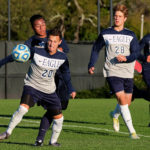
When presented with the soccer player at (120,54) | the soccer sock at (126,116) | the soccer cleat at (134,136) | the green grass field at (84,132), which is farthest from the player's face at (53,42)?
the soccer cleat at (134,136)

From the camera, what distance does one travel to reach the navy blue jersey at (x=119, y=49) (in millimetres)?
10633

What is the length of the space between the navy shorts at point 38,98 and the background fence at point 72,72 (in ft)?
43.9

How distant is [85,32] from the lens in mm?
48531

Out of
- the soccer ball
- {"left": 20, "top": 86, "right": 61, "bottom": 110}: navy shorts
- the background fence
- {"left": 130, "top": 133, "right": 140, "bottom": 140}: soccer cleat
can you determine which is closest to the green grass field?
{"left": 130, "top": 133, "right": 140, "bottom": 140}: soccer cleat

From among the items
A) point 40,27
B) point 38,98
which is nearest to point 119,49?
point 40,27

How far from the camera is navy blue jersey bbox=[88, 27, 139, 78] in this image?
10.6 metres

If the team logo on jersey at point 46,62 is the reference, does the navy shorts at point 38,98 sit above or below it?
below

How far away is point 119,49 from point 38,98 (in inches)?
80.8

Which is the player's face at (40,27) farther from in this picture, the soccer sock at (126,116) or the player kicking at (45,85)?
the soccer sock at (126,116)

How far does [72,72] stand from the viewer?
23656mm

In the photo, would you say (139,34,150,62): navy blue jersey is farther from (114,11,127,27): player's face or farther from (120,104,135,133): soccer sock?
(120,104,135,133): soccer sock

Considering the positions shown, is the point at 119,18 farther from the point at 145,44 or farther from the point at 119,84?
the point at 145,44

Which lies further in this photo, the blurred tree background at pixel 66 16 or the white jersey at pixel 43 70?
the blurred tree background at pixel 66 16

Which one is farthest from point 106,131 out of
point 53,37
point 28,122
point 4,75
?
point 4,75
